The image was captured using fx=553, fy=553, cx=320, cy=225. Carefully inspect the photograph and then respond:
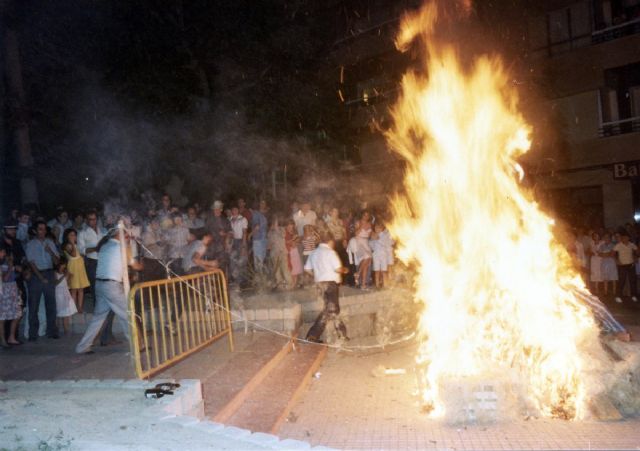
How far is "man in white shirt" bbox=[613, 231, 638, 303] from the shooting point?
1394 centimetres

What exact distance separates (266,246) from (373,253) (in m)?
2.39

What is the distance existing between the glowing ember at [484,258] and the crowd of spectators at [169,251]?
3258 mm

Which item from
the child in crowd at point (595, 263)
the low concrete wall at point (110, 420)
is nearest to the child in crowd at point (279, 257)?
the low concrete wall at point (110, 420)

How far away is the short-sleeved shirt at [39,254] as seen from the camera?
869 centimetres

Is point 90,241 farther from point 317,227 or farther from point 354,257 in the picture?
point 354,257

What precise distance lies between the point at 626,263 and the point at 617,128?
6.46 metres

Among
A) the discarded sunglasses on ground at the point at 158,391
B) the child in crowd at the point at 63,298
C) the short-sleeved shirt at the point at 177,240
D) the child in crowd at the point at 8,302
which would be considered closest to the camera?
the discarded sunglasses on ground at the point at 158,391

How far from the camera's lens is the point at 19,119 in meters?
15.3

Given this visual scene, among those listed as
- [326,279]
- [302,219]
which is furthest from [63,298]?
[302,219]

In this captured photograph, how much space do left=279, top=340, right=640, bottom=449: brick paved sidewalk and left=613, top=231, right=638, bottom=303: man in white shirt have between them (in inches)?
372

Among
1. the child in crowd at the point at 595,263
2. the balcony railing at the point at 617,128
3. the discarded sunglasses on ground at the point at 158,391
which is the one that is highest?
the balcony railing at the point at 617,128

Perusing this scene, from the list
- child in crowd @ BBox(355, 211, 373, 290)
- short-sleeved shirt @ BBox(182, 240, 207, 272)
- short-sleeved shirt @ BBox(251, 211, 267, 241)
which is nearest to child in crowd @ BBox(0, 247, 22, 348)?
short-sleeved shirt @ BBox(182, 240, 207, 272)

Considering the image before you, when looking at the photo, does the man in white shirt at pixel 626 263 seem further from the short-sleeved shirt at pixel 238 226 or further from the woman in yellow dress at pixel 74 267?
the woman in yellow dress at pixel 74 267

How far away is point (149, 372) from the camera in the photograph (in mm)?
5730
